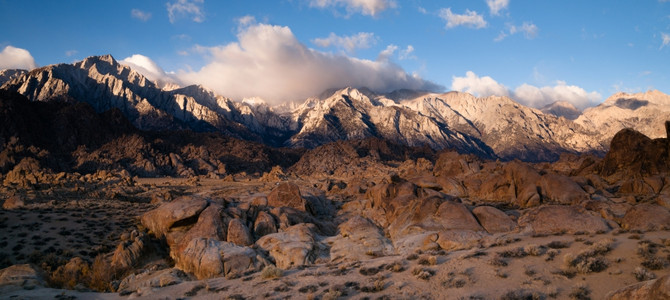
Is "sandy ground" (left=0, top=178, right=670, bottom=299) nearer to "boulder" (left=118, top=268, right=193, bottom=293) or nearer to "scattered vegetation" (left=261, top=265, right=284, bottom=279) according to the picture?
"scattered vegetation" (left=261, top=265, right=284, bottom=279)

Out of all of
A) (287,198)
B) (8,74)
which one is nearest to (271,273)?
(287,198)

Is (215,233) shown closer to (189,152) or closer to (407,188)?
(407,188)

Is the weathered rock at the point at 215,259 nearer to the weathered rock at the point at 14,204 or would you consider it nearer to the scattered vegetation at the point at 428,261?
the scattered vegetation at the point at 428,261

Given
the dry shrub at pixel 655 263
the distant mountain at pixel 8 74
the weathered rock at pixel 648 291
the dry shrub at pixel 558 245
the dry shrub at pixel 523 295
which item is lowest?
the dry shrub at pixel 523 295

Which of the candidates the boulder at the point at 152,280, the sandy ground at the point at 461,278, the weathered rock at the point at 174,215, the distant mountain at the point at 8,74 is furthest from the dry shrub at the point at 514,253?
the distant mountain at the point at 8,74

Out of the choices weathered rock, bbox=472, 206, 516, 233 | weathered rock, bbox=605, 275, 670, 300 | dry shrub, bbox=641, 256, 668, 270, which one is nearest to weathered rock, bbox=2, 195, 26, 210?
weathered rock, bbox=472, 206, 516, 233

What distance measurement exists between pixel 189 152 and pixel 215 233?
371ft

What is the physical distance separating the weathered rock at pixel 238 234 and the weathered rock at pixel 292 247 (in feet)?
7.00

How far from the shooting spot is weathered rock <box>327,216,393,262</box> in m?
22.0

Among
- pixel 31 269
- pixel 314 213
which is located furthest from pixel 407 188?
pixel 31 269

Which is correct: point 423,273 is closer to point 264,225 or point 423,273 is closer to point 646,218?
point 646,218

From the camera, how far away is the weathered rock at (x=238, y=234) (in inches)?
1031

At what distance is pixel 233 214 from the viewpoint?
2991 centimetres

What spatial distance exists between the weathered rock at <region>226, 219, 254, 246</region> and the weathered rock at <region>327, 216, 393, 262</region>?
21.2 ft
